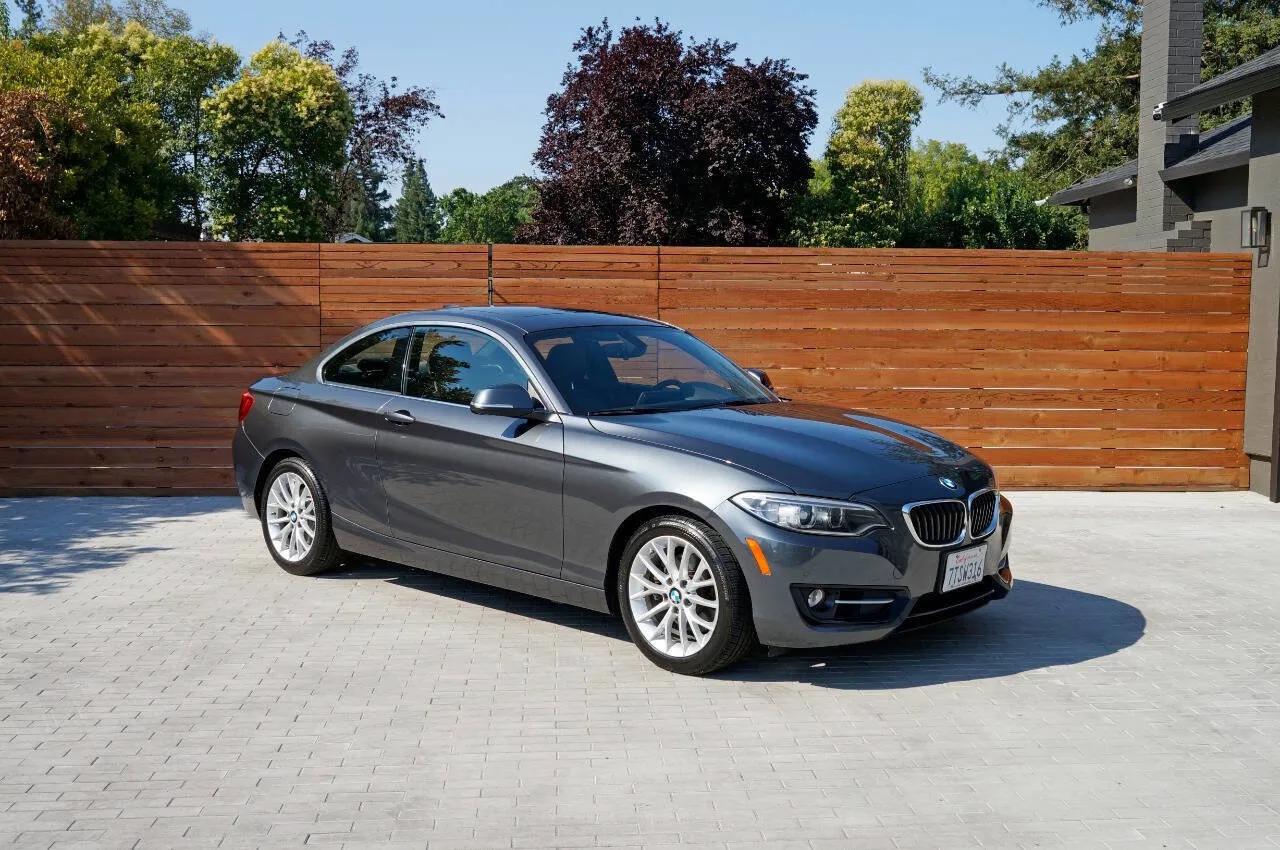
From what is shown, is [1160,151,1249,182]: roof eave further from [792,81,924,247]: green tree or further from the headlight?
[792,81,924,247]: green tree

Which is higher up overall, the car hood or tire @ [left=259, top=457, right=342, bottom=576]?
the car hood

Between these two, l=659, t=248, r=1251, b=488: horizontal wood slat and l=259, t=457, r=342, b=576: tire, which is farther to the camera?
l=659, t=248, r=1251, b=488: horizontal wood slat

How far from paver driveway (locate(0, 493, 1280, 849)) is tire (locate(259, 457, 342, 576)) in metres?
0.15

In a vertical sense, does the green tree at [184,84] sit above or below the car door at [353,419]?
above

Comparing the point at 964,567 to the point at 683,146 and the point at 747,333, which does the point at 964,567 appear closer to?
the point at 747,333

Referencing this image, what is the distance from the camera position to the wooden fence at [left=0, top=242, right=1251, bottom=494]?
450 inches

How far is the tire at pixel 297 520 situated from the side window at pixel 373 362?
1.99ft

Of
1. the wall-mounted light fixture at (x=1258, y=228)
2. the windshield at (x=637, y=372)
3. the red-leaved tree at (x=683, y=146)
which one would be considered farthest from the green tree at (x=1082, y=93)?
the windshield at (x=637, y=372)

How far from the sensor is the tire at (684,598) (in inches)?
229

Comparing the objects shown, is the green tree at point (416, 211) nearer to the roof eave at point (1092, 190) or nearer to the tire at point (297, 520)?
the roof eave at point (1092, 190)

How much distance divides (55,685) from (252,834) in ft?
7.11

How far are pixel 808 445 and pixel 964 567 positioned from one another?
0.95 meters

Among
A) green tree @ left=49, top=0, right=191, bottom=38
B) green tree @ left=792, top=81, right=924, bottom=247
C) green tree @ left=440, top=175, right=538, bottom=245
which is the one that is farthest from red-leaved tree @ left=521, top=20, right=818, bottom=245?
green tree @ left=49, top=0, right=191, bottom=38

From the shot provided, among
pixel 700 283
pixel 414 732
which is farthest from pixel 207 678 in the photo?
pixel 700 283
